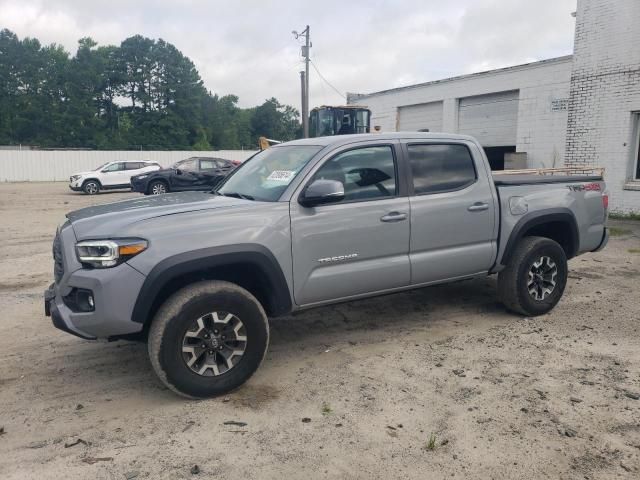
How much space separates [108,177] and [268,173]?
65.0 ft

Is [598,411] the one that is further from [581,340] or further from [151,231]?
[151,231]

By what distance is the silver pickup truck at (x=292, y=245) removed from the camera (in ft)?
11.2

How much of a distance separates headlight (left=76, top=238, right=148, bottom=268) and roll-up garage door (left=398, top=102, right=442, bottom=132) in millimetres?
17489

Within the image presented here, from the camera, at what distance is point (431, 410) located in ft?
11.3

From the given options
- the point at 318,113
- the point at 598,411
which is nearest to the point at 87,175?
the point at 318,113

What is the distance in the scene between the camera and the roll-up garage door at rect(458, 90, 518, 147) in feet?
56.3

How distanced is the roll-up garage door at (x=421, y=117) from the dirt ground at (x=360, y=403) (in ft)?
→ 50.3

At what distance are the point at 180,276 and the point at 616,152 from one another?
1203 centimetres

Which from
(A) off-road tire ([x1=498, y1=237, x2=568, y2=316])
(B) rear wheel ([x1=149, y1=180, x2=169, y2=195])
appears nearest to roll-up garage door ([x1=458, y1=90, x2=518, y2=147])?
(B) rear wheel ([x1=149, y1=180, x2=169, y2=195])

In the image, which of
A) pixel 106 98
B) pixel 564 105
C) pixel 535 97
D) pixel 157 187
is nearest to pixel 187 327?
pixel 564 105

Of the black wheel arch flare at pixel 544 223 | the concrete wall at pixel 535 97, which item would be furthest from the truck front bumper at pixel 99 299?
the concrete wall at pixel 535 97

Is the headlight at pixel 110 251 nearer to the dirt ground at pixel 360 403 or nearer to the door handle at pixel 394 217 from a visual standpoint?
the dirt ground at pixel 360 403

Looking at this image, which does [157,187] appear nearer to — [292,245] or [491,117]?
[491,117]

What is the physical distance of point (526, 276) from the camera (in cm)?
A: 513
